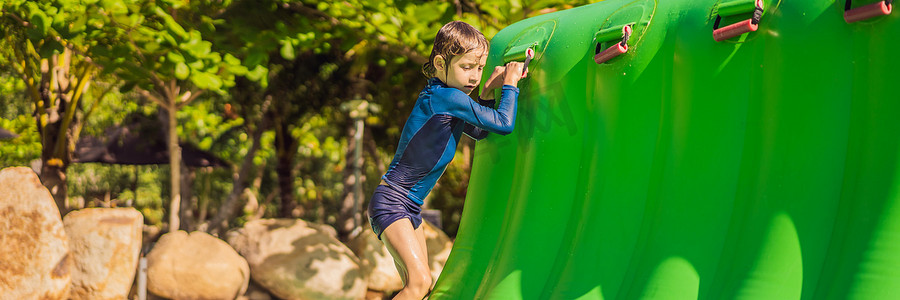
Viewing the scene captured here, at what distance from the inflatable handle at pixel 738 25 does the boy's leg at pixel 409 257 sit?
1066mm

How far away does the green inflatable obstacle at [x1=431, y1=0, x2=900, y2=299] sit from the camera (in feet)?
6.01

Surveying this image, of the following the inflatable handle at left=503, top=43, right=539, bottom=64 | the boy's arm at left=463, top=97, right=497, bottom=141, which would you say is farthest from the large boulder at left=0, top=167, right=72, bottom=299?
the inflatable handle at left=503, top=43, right=539, bottom=64

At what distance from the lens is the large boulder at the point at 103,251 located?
617 centimetres

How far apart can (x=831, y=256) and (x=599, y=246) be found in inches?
25.7

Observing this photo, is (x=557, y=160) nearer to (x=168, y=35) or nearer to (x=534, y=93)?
(x=534, y=93)

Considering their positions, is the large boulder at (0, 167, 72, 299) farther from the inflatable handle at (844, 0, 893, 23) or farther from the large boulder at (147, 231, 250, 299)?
the inflatable handle at (844, 0, 893, 23)

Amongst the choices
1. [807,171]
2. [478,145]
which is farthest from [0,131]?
[807,171]

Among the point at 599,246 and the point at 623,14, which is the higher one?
the point at 623,14

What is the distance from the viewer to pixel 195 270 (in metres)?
6.62

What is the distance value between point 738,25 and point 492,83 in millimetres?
941

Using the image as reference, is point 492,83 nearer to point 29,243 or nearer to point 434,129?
point 434,129

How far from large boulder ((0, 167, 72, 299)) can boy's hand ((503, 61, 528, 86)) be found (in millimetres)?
4338

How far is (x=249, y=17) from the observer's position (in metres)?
6.47

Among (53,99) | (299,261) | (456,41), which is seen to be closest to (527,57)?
(456,41)
